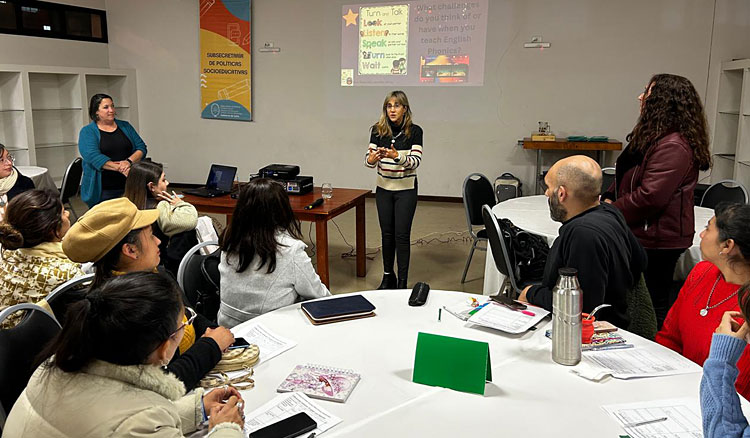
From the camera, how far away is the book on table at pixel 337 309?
2.07 m

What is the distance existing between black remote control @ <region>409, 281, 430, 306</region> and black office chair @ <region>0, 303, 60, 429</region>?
1.18 m

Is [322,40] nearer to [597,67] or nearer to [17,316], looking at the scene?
[597,67]

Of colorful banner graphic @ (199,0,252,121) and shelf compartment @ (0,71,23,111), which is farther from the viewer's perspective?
colorful banner graphic @ (199,0,252,121)

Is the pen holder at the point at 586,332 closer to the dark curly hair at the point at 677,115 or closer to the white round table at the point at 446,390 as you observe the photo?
the white round table at the point at 446,390

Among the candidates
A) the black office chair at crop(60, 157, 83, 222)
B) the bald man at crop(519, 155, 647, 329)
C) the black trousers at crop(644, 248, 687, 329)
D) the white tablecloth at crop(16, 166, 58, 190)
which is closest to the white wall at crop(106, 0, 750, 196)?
the black office chair at crop(60, 157, 83, 222)

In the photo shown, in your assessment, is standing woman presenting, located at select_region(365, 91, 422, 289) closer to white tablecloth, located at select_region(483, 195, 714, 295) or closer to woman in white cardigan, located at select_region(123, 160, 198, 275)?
white tablecloth, located at select_region(483, 195, 714, 295)

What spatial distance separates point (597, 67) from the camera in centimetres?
707

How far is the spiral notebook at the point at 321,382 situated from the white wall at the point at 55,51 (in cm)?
739

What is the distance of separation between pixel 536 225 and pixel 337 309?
1.81m

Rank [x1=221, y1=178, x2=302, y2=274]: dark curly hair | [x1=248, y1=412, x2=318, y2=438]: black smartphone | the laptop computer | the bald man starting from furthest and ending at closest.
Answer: the laptop computer < [x1=221, y1=178, x2=302, y2=274]: dark curly hair < the bald man < [x1=248, y1=412, x2=318, y2=438]: black smartphone

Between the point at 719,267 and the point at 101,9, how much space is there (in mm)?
8974

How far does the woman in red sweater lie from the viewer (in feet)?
5.92

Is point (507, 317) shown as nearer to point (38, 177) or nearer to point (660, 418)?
point (660, 418)

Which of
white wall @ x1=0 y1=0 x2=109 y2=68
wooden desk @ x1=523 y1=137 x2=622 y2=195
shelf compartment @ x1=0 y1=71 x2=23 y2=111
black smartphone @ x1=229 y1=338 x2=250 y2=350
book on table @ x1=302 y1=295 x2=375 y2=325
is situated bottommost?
black smartphone @ x1=229 y1=338 x2=250 y2=350
